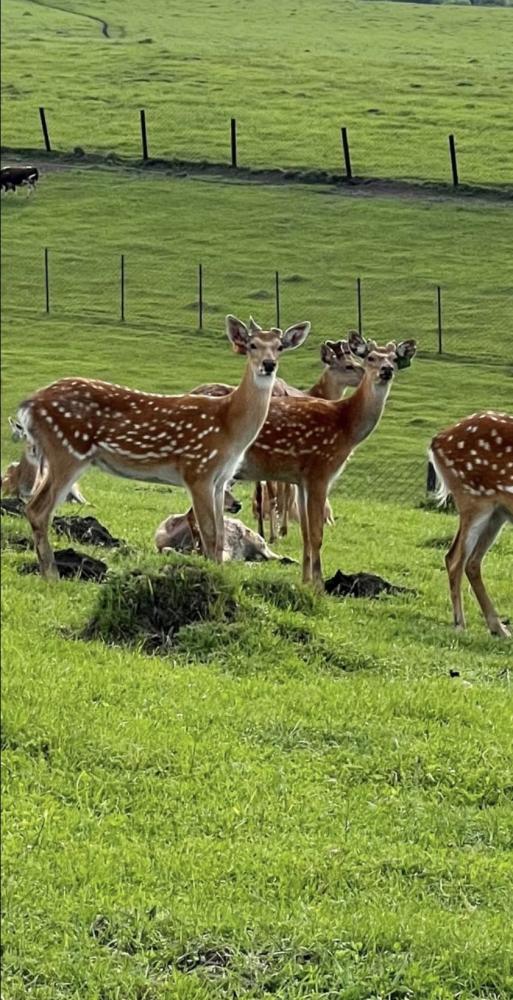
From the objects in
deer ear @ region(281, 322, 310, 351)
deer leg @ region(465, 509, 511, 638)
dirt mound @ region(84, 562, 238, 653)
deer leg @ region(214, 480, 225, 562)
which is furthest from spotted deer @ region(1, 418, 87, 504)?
dirt mound @ region(84, 562, 238, 653)

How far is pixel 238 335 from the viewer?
7.64 metres

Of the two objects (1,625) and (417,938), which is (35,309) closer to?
(417,938)

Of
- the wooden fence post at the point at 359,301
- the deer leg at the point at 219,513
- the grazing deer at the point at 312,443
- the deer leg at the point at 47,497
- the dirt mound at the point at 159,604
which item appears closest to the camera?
the dirt mound at the point at 159,604

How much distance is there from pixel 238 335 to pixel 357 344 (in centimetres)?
100

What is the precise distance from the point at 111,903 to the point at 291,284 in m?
4.43

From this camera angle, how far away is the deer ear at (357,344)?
8.25 meters

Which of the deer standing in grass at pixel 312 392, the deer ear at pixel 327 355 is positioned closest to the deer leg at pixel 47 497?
the deer standing in grass at pixel 312 392

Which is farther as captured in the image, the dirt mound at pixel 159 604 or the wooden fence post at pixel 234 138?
the wooden fence post at pixel 234 138

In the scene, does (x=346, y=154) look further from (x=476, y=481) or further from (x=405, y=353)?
(x=476, y=481)

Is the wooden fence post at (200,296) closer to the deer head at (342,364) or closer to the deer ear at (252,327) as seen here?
the deer ear at (252,327)

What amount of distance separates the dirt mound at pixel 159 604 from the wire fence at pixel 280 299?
98 cm

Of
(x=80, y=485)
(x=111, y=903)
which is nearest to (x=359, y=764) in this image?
(x=111, y=903)

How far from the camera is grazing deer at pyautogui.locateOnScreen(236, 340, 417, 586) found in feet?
29.3

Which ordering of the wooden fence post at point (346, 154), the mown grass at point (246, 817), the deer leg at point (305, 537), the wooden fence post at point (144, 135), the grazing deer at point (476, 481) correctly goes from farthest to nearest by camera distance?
the deer leg at point (305, 537) → the grazing deer at point (476, 481) → the wooden fence post at point (346, 154) → the wooden fence post at point (144, 135) → the mown grass at point (246, 817)
